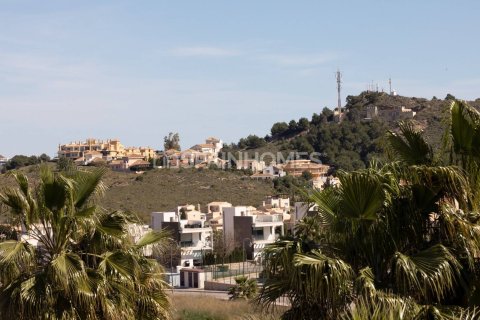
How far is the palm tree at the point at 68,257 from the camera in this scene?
32.2ft

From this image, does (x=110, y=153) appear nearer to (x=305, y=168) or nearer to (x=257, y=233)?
(x=305, y=168)

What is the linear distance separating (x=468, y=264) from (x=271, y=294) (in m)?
1.83

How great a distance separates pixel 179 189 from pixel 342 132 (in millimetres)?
40834

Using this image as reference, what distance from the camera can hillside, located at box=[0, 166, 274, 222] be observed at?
277ft

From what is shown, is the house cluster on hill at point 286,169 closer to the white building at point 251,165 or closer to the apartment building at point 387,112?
the white building at point 251,165

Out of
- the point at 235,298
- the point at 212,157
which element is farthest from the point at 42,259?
the point at 212,157

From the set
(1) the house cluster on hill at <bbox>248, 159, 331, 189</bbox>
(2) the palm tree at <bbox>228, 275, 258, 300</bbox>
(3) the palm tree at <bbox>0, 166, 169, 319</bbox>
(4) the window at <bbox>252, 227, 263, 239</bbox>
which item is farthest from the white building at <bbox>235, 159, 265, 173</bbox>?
(3) the palm tree at <bbox>0, 166, 169, 319</bbox>

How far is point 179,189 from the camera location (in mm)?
94438

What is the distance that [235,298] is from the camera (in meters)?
33.9

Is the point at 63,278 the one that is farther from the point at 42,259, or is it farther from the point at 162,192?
the point at 162,192

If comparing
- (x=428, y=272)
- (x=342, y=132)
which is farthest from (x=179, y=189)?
(x=428, y=272)

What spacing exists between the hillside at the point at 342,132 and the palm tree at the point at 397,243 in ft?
328

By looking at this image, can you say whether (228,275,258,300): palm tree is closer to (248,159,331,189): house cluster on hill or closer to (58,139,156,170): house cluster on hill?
(248,159,331,189): house cluster on hill

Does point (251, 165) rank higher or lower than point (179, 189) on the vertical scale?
higher
